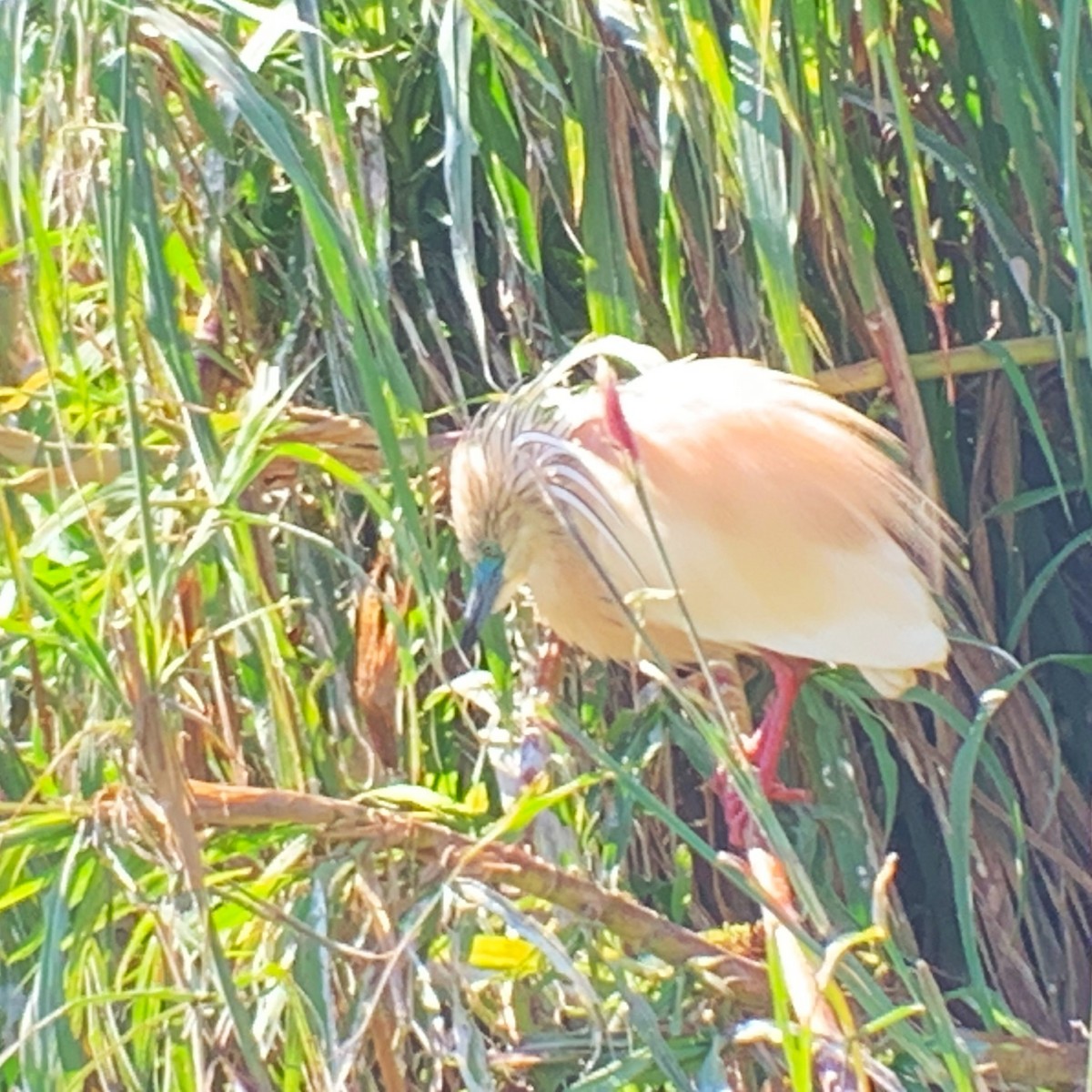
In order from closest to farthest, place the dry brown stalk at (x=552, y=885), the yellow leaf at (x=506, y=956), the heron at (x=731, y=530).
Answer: the dry brown stalk at (x=552, y=885)
the yellow leaf at (x=506, y=956)
the heron at (x=731, y=530)

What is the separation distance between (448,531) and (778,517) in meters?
0.23

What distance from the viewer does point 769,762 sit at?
1073 millimetres

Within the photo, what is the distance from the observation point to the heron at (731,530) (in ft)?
3.37

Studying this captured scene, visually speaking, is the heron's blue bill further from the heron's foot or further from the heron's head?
the heron's foot

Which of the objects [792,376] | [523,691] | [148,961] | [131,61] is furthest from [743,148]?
[148,961]

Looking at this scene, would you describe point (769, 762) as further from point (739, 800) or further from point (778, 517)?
point (778, 517)

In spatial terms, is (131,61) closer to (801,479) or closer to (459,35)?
(459,35)

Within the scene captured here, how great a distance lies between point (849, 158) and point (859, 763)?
1.22ft

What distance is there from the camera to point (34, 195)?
708 mm

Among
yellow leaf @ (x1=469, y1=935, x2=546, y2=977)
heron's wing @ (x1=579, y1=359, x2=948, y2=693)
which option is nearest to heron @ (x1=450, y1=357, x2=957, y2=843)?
heron's wing @ (x1=579, y1=359, x2=948, y2=693)

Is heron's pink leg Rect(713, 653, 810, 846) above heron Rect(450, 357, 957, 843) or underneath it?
underneath

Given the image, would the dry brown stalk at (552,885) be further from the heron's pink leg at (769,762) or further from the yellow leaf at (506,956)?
the heron's pink leg at (769,762)

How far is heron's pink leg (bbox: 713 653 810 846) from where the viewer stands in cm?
105

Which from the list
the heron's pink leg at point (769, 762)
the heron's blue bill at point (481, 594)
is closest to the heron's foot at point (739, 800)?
the heron's pink leg at point (769, 762)
